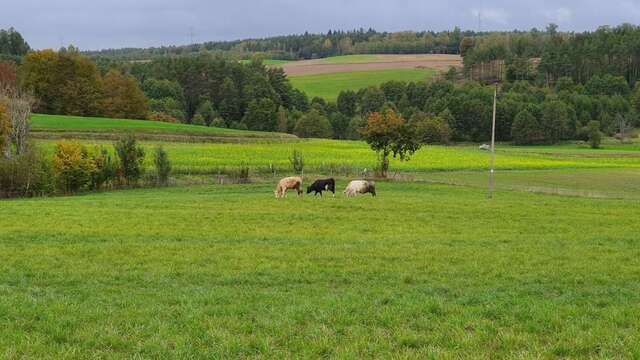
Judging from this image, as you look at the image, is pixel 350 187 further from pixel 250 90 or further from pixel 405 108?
pixel 405 108

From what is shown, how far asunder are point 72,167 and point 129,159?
189 inches

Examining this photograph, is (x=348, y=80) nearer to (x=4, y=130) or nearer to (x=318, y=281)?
(x=4, y=130)

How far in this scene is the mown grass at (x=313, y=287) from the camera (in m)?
8.44

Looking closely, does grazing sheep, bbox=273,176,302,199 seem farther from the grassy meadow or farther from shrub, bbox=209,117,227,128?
shrub, bbox=209,117,227,128

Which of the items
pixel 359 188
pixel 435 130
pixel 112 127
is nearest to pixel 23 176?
pixel 359 188

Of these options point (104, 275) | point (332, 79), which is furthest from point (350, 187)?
point (332, 79)

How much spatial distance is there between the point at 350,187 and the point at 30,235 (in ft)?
75.0

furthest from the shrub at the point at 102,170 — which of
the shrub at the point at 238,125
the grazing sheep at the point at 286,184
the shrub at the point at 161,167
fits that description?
the shrub at the point at 238,125

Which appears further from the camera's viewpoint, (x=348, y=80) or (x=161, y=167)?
(x=348, y=80)

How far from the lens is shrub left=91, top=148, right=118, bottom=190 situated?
48859 mm

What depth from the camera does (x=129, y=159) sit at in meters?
50.6

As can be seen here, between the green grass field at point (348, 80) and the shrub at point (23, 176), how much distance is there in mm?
139768

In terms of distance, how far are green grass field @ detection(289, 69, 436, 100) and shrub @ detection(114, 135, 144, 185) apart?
13262 cm

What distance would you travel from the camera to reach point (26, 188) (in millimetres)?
44031
